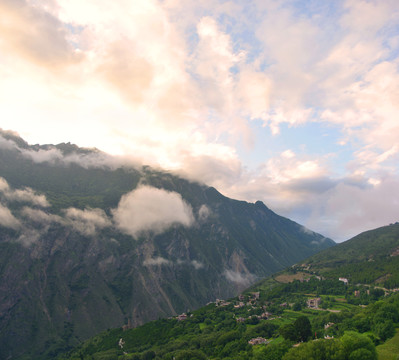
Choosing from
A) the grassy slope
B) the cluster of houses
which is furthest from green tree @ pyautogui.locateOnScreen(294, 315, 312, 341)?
the grassy slope

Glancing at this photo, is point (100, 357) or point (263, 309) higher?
point (263, 309)

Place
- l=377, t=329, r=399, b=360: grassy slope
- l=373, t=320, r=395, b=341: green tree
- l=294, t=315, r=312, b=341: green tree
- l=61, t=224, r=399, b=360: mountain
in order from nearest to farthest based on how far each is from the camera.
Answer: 1. l=377, t=329, r=399, b=360: grassy slope
2. l=61, t=224, r=399, b=360: mountain
3. l=373, t=320, r=395, b=341: green tree
4. l=294, t=315, r=312, b=341: green tree

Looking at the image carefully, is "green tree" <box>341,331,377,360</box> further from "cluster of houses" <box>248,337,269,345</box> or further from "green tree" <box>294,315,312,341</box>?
"cluster of houses" <box>248,337,269,345</box>

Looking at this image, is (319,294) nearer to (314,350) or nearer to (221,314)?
(221,314)

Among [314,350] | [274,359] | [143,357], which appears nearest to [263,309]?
[143,357]

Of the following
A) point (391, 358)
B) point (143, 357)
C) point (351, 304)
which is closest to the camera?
point (391, 358)

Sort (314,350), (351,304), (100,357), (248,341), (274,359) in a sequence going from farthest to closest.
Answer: (100,357)
(351,304)
(248,341)
(274,359)
(314,350)

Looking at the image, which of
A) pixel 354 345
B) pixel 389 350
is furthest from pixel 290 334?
pixel 354 345

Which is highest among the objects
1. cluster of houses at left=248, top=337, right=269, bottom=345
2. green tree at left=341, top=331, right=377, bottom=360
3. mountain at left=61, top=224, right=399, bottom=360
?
green tree at left=341, top=331, right=377, bottom=360

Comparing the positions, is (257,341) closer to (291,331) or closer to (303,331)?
(291,331)

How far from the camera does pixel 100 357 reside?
179m

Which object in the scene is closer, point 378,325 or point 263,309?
point 378,325

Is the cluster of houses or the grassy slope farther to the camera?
the cluster of houses

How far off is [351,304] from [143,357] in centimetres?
11281
